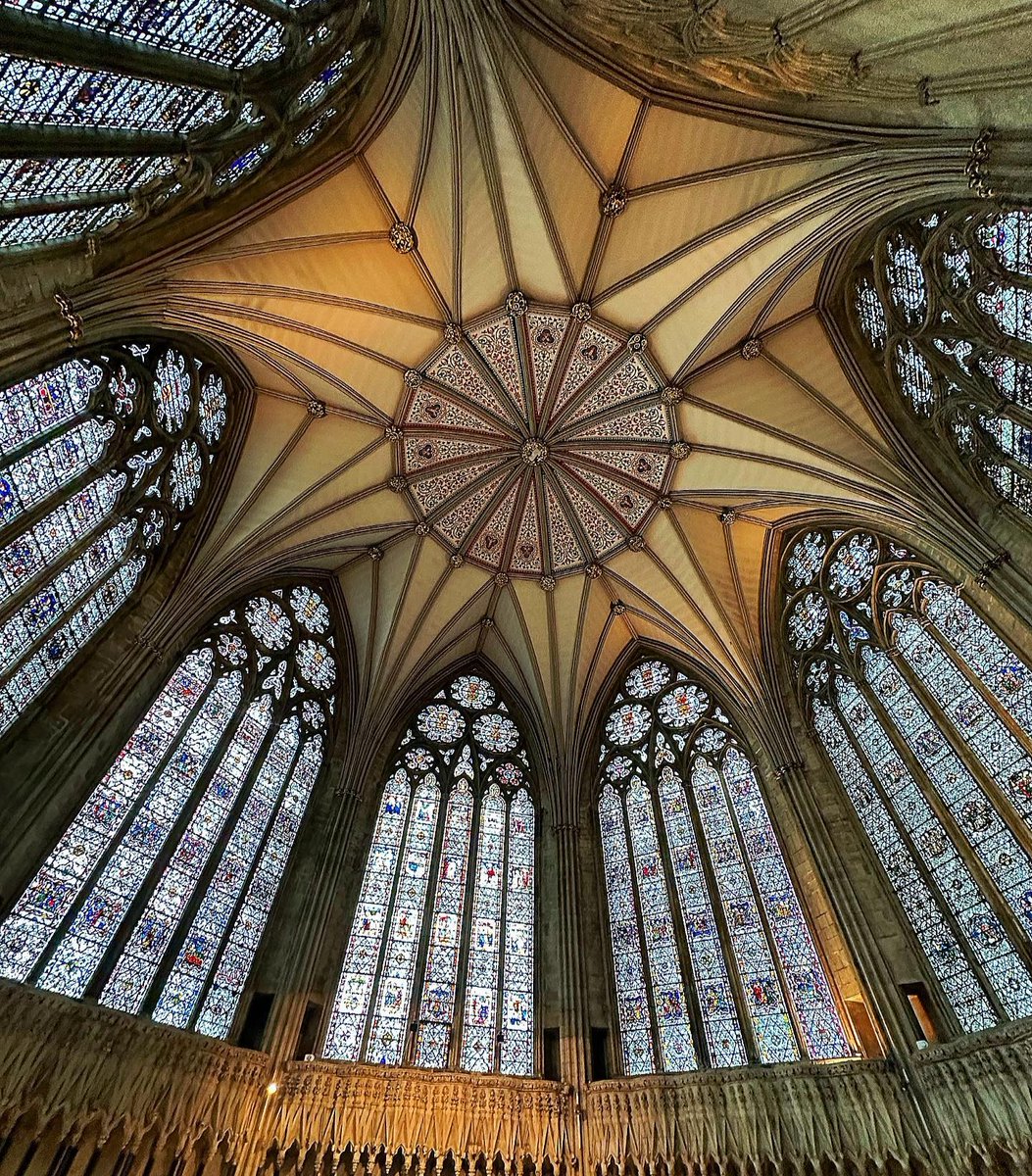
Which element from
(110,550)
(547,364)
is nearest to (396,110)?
(547,364)

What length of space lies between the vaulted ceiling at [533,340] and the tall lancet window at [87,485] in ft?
3.40

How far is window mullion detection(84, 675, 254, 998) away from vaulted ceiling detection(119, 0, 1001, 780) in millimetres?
2601

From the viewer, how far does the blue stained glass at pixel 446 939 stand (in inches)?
445

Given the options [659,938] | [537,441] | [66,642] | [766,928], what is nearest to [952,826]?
[766,928]

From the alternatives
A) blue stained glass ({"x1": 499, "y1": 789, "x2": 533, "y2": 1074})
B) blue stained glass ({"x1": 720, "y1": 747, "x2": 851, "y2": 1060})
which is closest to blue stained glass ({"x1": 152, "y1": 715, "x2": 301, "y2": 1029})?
blue stained glass ({"x1": 499, "y1": 789, "x2": 533, "y2": 1074})

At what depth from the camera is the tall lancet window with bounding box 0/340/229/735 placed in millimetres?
9211

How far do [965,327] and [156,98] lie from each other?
35.2 ft

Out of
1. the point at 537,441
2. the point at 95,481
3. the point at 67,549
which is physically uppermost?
the point at 537,441

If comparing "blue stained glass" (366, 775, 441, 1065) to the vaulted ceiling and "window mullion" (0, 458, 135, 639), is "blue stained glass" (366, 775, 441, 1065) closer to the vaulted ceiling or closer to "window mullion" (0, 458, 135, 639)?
the vaulted ceiling

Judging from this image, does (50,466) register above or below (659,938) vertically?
above

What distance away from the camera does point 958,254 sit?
33.4 ft

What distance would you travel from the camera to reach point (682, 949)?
12.0 meters

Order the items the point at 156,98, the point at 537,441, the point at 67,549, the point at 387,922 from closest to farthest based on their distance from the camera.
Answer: the point at 156,98
the point at 67,549
the point at 387,922
the point at 537,441

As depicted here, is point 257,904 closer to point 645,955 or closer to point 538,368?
point 645,955
